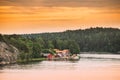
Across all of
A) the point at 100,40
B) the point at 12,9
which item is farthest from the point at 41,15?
the point at 100,40

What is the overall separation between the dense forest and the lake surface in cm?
11

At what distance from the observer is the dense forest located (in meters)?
4.73

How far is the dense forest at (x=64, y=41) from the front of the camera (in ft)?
15.5

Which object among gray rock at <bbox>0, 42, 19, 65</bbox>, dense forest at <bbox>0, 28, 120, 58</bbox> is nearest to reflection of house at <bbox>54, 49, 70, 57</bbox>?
dense forest at <bbox>0, 28, 120, 58</bbox>

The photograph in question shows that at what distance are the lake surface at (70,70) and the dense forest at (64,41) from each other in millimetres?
107

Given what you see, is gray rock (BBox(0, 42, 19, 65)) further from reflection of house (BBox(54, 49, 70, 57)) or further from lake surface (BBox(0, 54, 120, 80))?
reflection of house (BBox(54, 49, 70, 57))

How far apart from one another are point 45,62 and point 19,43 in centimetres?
38

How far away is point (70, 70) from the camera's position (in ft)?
15.4

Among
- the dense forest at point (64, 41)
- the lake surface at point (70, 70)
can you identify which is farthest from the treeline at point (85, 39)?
the lake surface at point (70, 70)

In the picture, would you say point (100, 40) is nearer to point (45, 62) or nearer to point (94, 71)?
point (94, 71)

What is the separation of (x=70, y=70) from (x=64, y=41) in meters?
0.35

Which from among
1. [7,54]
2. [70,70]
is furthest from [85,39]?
[7,54]

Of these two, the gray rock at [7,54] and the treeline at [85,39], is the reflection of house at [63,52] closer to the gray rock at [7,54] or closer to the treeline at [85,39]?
the treeline at [85,39]

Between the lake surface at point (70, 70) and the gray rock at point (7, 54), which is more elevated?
the gray rock at point (7, 54)
